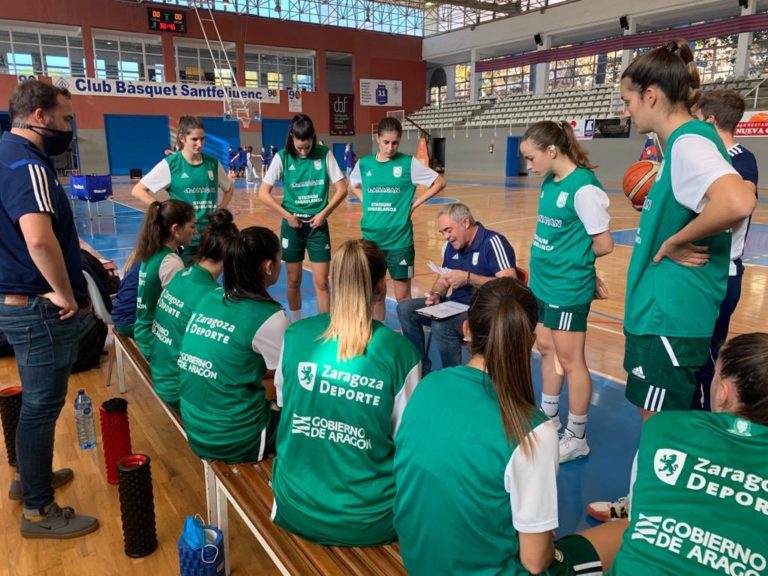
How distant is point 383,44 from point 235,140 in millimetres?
9367

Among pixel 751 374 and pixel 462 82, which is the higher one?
pixel 462 82

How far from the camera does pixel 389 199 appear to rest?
4340 millimetres

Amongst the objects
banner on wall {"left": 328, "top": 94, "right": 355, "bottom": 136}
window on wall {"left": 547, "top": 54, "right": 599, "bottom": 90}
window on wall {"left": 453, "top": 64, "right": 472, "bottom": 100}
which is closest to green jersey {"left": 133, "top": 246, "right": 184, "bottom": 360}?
window on wall {"left": 547, "top": 54, "right": 599, "bottom": 90}

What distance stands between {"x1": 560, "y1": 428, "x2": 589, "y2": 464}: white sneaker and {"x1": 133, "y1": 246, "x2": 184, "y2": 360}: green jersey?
2.32 metres

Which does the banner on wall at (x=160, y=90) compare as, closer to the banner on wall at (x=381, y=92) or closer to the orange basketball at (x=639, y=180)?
the banner on wall at (x=381, y=92)

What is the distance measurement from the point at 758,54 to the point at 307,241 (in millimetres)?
20739

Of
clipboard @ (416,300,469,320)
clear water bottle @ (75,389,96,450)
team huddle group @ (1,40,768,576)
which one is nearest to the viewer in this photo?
team huddle group @ (1,40,768,576)

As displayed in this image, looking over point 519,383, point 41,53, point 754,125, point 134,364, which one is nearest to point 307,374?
point 519,383

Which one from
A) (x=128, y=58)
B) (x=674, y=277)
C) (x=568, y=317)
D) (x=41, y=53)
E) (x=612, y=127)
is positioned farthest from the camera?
(x=128, y=58)

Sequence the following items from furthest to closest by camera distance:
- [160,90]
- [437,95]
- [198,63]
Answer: [437,95], [198,63], [160,90]

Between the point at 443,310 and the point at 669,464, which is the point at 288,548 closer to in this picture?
the point at 669,464

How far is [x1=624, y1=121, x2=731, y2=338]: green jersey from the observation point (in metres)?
1.91

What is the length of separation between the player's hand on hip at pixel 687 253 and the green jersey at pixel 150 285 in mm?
2543

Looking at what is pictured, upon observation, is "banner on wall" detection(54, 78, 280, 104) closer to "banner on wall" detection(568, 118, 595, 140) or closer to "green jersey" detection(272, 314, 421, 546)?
"banner on wall" detection(568, 118, 595, 140)
